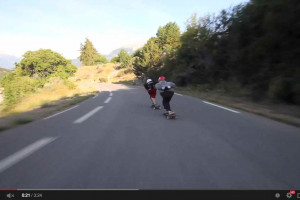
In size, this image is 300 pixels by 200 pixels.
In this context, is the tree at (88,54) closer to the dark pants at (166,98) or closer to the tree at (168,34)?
the tree at (168,34)

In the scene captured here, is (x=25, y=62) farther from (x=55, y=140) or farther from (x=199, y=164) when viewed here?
(x=199, y=164)

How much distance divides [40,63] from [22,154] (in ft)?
143

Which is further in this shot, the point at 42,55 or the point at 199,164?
the point at 42,55

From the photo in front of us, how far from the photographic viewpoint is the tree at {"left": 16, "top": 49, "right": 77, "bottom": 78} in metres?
44.9

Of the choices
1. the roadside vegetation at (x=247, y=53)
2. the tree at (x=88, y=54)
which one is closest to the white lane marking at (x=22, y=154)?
the roadside vegetation at (x=247, y=53)

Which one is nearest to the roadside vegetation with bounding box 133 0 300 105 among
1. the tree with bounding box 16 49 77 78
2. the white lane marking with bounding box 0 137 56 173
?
the white lane marking with bounding box 0 137 56 173

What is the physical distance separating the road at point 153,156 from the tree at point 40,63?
40830mm

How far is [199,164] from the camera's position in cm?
427

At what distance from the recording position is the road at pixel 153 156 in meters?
3.61

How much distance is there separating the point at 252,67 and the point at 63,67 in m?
38.6

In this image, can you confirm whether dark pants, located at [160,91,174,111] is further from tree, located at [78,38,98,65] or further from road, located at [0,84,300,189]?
tree, located at [78,38,98,65]
